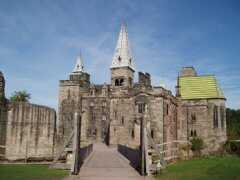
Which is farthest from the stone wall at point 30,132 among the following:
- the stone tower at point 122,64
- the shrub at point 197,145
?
the stone tower at point 122,64

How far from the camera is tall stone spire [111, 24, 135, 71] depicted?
5953 centimetres

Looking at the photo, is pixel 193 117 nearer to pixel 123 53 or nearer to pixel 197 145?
pixel 197 145

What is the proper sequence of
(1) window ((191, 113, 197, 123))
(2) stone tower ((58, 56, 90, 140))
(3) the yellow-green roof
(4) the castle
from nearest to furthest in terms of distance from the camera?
(4) the castle
(1) window ((191, 113, 197, 123))
(3) the yellow-green roof
(2) stone tower ((58, 56, 90, 140))

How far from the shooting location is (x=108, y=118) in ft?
158

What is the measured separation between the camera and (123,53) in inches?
2372

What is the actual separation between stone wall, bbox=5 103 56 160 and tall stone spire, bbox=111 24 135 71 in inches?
1317

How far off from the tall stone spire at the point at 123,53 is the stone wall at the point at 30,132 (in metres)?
33.5

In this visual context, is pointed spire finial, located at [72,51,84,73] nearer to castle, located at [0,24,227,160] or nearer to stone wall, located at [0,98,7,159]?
castle, located at [0,24,227,160]

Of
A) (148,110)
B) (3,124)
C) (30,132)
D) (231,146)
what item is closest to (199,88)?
(148,110)

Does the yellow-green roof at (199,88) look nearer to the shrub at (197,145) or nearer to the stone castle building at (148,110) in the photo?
the stone castle building at (148,110)

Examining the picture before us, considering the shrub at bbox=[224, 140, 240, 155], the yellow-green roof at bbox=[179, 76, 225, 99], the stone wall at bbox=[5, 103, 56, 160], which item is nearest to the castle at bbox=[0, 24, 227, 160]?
the yellow-green roof at bbox=[179, 76, 225, 99]

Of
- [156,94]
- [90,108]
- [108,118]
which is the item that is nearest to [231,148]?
[156,94]

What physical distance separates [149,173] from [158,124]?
28.9 metres

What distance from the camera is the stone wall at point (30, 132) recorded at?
79.8 feet
